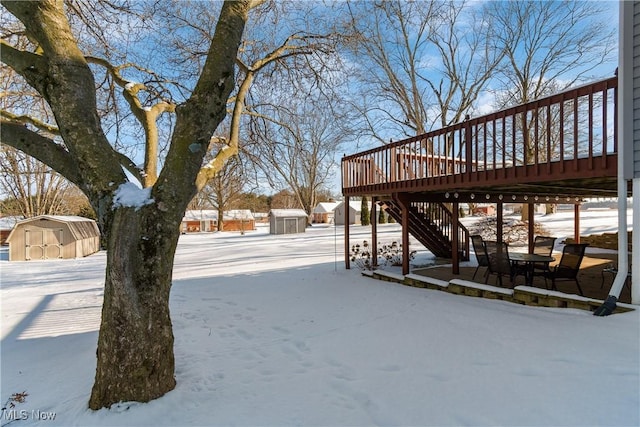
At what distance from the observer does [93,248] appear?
16.8 m

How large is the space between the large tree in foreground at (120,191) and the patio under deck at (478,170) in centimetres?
360

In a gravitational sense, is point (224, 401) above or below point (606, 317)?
below

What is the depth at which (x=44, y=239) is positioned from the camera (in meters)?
14.1

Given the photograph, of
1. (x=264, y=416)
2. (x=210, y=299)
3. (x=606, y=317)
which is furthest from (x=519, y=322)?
(x=210, y=299)

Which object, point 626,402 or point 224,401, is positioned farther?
point 224,401

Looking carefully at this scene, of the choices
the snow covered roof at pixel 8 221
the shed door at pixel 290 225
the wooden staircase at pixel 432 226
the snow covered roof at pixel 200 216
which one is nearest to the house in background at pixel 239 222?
the snow covered roof at pixel 200 216

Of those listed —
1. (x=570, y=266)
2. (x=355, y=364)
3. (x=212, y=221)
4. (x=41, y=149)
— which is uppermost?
(x=41, y=149)

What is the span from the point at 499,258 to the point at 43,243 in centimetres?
1695

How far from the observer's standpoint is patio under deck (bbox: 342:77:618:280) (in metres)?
4.04

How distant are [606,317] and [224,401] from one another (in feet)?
13.3

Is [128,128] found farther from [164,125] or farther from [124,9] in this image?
[124,9]

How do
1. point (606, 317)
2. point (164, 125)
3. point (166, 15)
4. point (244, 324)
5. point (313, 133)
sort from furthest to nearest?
1. point (313, 133)
2. point (164, 125)
3. point (166, 15)
4. point (244, 324)
5. point (606, 317)

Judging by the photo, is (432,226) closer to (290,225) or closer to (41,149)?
(41,149)

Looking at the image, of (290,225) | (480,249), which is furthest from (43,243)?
(480,249)
